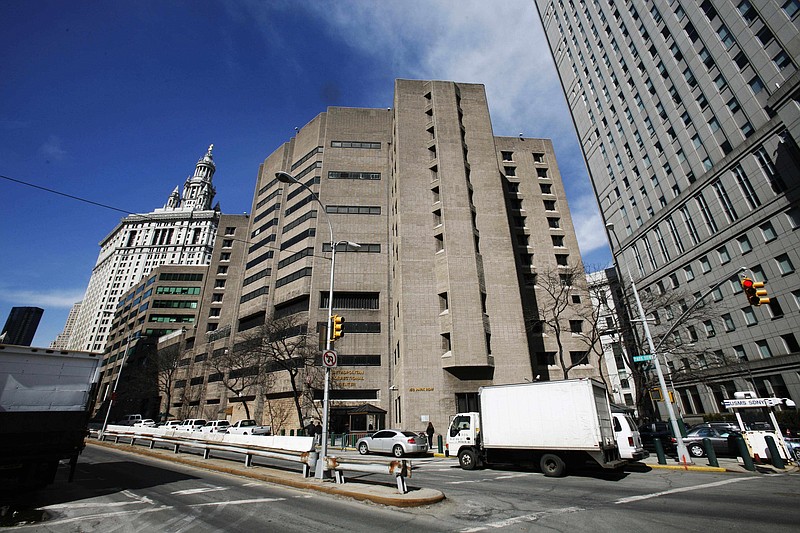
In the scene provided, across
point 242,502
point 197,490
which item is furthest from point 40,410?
point 242,502

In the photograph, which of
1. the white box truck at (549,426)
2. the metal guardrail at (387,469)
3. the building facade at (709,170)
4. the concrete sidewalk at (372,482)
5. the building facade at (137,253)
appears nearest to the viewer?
the concrete sidewalk at (372,482)

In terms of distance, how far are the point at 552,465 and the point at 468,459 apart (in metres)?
3.66

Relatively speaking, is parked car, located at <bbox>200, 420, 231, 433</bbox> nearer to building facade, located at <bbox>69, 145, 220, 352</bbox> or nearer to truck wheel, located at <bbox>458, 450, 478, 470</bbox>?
truck wheel, located at <bbox>458, 450, 478, 470</bbox>

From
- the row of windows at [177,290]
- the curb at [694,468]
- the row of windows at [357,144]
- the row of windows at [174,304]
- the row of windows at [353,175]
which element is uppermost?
the row of windows at [357,144]

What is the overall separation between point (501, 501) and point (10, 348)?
494 inches

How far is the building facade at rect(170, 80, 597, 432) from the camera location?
33.1 metres

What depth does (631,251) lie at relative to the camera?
184 feet

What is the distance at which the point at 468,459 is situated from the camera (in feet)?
49.4

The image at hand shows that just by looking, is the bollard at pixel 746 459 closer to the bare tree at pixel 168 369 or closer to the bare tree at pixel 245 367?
the bare tree at pixel 245 367

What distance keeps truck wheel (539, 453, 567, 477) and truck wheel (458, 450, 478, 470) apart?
2855 millimetres

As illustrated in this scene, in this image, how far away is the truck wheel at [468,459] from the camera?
48.6 feet

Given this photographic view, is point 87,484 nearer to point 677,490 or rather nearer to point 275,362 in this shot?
point 677,490

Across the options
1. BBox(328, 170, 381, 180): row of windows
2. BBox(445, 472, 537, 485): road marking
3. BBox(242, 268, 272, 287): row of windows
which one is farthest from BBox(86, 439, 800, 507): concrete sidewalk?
BBox(328, 170, 381, 180): row of windows

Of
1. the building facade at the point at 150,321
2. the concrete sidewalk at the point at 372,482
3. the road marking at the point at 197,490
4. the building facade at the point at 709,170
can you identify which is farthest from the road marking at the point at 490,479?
the building facade at the point at 150,321
